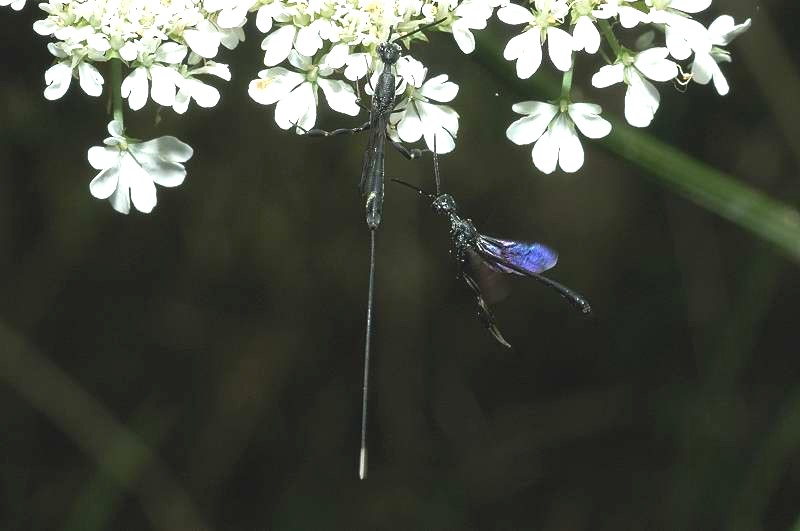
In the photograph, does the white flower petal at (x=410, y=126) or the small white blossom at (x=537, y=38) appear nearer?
the small white blossom at (x=537, y=38)

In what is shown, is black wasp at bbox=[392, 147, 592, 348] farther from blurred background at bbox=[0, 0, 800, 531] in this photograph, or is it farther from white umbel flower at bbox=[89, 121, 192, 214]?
blurred background at bbox=[0, 0, 800, 531]

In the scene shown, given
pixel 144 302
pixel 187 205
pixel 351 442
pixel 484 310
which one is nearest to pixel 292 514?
pixel 351 442

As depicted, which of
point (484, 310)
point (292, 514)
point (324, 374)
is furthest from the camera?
point (324, 374)

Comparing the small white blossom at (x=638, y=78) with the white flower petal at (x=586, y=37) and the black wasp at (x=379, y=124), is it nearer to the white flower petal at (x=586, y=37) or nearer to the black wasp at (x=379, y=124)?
the white flower petal at (x=586, y=37)

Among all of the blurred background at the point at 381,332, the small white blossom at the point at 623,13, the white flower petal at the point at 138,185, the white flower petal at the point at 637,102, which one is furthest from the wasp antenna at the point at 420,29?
the blurred background at the point at 381,332

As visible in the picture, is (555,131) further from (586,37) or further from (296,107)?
(296,107)

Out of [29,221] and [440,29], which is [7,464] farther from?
[440,29]
